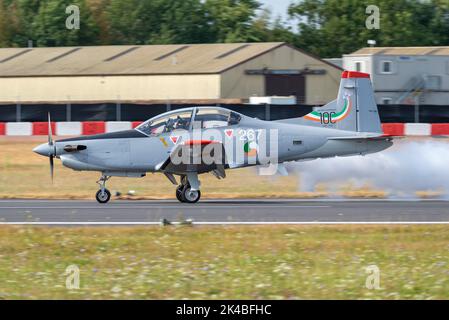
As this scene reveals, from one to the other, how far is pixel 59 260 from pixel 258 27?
71.0m

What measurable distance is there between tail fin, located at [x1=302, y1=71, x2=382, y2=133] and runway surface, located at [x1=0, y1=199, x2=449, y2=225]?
1.77 meters

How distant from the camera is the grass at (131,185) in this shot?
917 inches

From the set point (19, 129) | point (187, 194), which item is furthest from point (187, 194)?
point (19, 129)

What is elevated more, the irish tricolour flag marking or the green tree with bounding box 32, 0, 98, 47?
the green tree with bounding box 32, 0, 98, 47

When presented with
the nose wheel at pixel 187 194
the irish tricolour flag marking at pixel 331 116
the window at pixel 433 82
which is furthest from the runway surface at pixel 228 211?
the window at pixel 433 82

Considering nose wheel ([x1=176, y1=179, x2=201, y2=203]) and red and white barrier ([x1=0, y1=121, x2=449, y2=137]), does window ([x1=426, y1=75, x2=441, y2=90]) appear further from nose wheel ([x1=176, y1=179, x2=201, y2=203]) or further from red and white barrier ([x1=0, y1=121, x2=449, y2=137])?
nose wheel ([x1=176, y1=179, x2=201, y2=203])

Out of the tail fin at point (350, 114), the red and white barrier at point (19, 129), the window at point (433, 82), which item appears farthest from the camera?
the window at point (433, 82)

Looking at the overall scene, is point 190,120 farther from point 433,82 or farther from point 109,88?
point 109,88

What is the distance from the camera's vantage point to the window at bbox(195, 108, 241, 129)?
2020 centimetres

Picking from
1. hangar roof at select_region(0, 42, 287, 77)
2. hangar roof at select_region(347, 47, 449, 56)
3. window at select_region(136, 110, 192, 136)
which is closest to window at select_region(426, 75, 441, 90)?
hangar roof at select_region(347, 47, 449, 56)

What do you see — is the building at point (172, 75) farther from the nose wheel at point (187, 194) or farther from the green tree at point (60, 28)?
the nose wheel at point (187, 194)

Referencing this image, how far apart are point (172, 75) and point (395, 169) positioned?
32131 mm

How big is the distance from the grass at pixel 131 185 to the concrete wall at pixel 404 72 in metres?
21.7

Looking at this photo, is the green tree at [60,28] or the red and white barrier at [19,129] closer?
the red and white barrier at [19,129]
